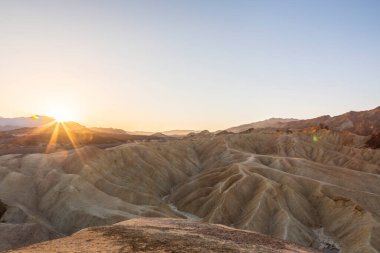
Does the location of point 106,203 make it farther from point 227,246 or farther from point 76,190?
point 227,246

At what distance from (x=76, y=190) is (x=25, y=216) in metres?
16.1

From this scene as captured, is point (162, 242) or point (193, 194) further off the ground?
point (162, 242)

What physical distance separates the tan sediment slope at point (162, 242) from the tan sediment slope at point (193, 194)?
2510 cm

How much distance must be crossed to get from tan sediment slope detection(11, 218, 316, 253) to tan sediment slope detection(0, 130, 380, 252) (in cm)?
2510

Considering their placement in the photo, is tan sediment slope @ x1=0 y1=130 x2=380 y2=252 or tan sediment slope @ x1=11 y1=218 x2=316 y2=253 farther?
tan sediment slope @ x1=0 y1=130 x2=380 y2=252

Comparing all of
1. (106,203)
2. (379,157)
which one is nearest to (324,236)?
(106,203)

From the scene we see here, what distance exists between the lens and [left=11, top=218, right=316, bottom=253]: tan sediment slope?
17.5m

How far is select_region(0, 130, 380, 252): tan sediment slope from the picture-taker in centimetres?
6738

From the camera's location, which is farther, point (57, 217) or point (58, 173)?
point (58, 173)

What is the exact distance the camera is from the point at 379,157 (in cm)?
15012

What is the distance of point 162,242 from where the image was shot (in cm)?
1827

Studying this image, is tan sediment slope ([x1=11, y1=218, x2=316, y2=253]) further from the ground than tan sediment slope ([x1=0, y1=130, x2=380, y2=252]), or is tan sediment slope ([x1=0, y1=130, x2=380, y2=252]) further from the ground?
tan sediment slope ([x1=11, y1=218, x2=316, y2=253])

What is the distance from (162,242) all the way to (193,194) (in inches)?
2985

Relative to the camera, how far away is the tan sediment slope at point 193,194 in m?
67.4
